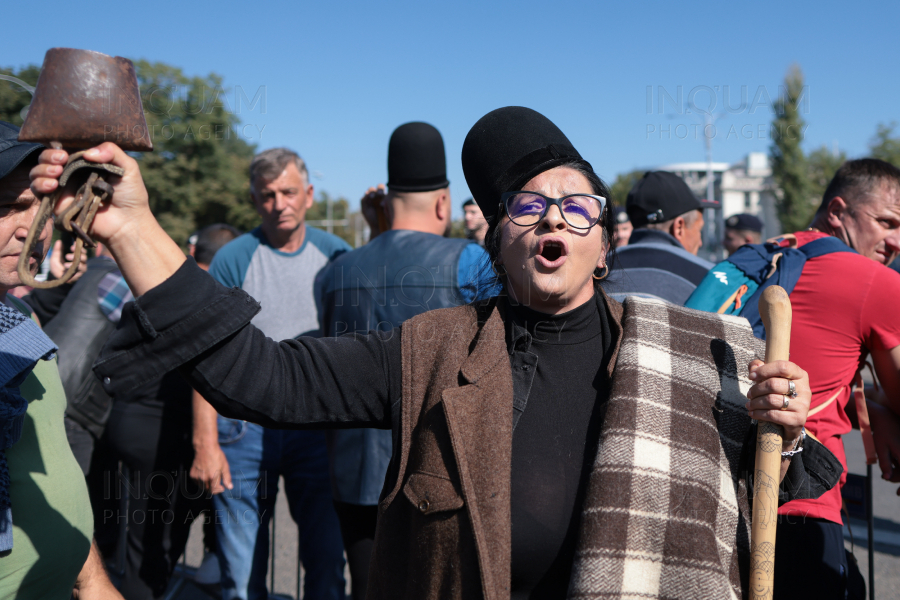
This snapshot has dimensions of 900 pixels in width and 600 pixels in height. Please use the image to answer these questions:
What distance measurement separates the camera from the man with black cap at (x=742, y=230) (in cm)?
841

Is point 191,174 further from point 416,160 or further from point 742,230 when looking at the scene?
point 416,160

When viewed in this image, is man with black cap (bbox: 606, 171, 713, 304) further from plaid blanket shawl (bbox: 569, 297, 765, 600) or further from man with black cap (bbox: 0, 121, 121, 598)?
man with black cap (bbox: 0, 121, 121, 598)

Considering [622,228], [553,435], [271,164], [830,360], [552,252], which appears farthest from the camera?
[622,228]

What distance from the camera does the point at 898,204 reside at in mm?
2793

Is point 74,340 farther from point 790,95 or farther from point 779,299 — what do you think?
point 790,95

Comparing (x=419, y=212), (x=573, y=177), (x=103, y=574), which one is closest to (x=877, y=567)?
(x=419, y=212)

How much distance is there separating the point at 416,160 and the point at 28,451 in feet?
6.97

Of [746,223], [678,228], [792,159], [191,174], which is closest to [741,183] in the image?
[792,159]

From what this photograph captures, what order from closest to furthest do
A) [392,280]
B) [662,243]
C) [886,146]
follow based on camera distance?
[392,280]
[662,243]
[886,146]

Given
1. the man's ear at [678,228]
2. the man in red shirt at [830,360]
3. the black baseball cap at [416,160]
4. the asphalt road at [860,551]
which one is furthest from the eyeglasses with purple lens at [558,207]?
the asphalt road at [860,551]

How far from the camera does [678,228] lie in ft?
13.3

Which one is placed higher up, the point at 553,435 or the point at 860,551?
the point at 553,435

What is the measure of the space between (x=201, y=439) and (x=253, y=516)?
515mm

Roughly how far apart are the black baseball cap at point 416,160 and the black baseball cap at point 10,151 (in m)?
1.87
